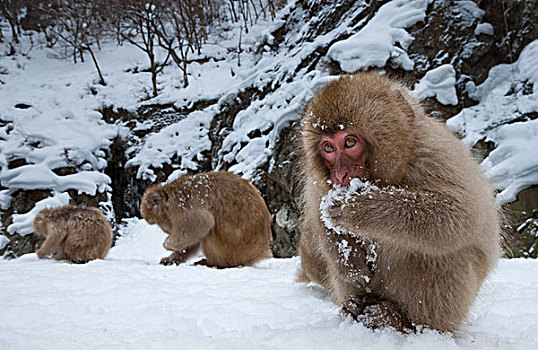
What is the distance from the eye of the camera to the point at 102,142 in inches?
540

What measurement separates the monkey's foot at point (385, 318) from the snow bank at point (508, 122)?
3790 mm

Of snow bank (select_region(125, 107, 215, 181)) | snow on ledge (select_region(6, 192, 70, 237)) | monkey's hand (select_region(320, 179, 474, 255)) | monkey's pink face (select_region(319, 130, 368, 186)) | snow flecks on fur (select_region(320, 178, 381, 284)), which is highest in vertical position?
monkey's pink face (select_region(319, 130, 368, 186))

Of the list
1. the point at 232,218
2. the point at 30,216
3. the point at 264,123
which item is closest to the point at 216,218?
the point at 232,218

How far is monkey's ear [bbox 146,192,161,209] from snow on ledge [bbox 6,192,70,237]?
5.83 meters

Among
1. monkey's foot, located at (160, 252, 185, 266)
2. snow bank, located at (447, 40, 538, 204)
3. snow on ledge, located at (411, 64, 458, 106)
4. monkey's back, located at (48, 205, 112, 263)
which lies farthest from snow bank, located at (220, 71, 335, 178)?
monkey's back, located at (48, 205, 112, 263)

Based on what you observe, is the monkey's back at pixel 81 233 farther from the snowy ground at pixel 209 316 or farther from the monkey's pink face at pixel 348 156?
the monkey's pink face at pixel 348 156

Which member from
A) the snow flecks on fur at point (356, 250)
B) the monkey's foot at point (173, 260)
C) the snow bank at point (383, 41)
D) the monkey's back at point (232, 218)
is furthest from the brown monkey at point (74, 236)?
the snow bank at point (383, 41)

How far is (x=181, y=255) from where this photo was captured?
203 inches

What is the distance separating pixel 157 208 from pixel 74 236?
1.15 m

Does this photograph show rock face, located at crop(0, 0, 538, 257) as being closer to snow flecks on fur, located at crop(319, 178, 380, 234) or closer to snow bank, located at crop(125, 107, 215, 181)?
snow bank, located at crop(125, 107, 215, 181)

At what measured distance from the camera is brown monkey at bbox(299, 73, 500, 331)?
1331 millimetres

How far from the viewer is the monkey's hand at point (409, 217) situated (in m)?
1.30

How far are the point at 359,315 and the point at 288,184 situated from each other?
556 cm

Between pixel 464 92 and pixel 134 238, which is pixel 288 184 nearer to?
pixel 464 92
